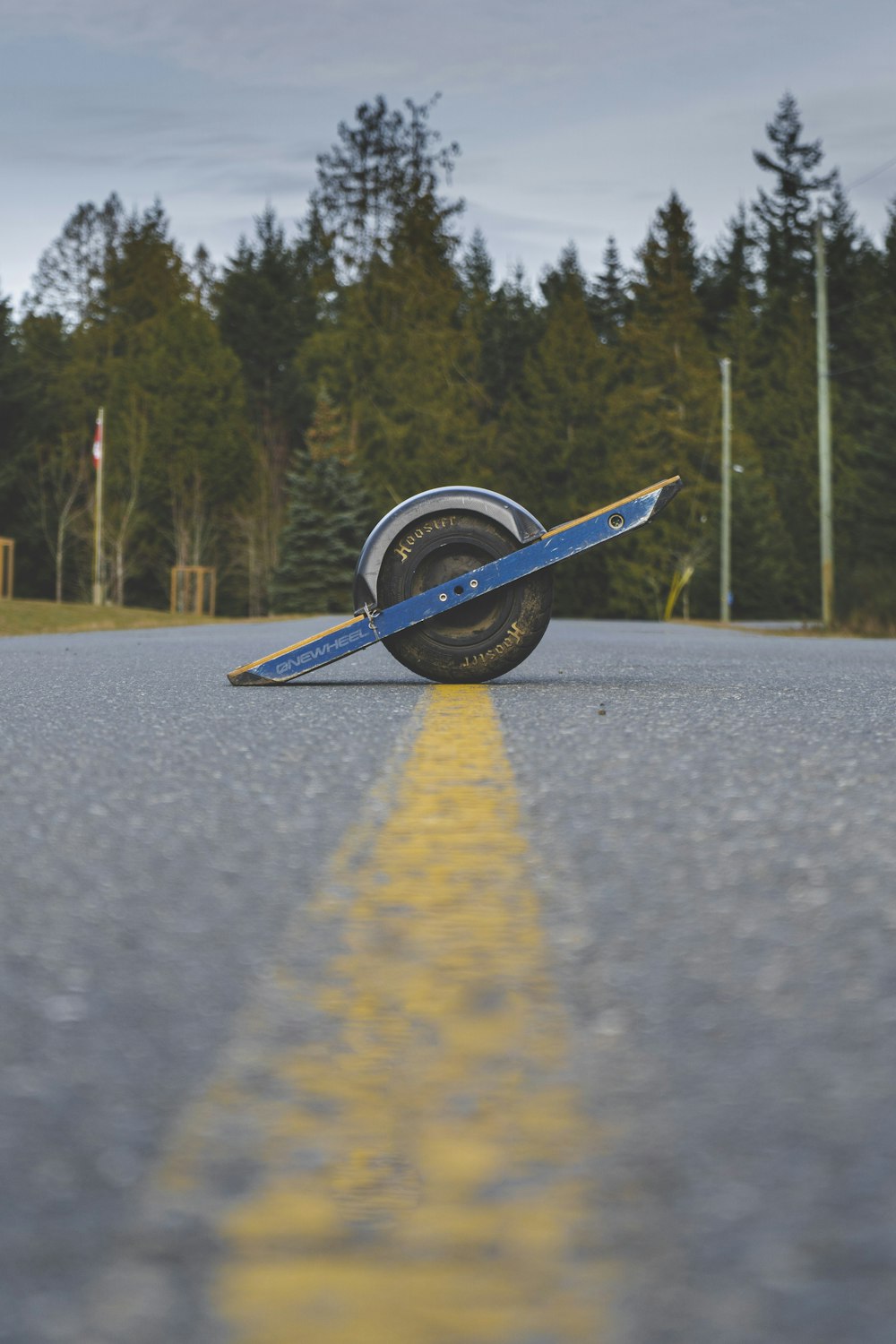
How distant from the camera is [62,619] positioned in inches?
1136

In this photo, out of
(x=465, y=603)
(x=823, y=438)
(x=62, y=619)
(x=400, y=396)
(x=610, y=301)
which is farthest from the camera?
(x=610, y=301)

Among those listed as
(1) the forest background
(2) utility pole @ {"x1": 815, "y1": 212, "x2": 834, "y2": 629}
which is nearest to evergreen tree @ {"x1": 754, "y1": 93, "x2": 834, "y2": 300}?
(1) the forest background

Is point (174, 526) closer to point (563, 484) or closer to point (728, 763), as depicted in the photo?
point (563, 484)

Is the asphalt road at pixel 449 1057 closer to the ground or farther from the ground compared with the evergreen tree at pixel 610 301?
closer to the ground

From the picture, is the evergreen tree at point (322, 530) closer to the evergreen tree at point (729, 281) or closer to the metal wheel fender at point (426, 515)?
the evergreen tree at point (729, 281)

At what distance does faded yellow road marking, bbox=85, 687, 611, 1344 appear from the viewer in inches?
54.6

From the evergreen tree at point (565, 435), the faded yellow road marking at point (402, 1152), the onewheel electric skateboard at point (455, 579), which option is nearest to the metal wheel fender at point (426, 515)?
the onewheel electric skateboard at point (455, 579)

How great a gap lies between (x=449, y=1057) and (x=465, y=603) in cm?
603

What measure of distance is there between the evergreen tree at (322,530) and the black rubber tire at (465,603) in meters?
55.8

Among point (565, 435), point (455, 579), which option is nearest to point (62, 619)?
point (455, 579)

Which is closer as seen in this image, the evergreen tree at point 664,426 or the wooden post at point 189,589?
the wooden post at point 189,589

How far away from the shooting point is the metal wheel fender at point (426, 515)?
799cm

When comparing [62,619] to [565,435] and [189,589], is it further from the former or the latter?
[565,435]

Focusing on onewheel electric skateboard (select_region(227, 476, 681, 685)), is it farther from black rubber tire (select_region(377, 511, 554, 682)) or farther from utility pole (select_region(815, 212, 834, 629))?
utility pole (select_region(815, 212, 834, 629))
